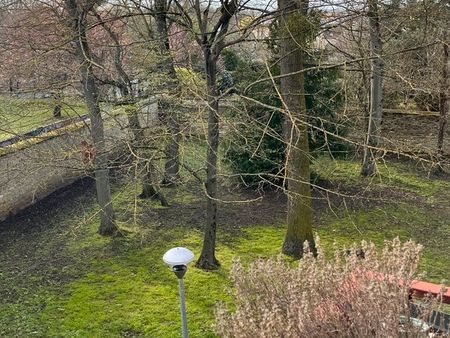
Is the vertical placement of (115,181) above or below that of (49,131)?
below

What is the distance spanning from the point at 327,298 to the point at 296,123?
3.85m

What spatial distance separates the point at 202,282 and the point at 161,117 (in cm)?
306

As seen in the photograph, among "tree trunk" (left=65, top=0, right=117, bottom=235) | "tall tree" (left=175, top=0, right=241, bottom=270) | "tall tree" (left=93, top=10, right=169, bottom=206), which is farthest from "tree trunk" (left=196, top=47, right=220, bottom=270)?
"tree trunk" (left=65, top=0, right=117, bottom=235)

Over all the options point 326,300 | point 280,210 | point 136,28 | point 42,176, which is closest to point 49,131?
point 42,176

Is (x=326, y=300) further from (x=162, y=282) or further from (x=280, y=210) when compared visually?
(x=280, y=210)

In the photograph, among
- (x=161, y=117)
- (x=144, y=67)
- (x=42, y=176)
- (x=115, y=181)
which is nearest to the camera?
(x=161, y=117)

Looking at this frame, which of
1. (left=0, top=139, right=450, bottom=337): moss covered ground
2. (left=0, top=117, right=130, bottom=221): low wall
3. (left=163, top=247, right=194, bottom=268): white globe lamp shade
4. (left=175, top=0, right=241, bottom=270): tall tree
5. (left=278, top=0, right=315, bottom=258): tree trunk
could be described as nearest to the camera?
(left=163, top=247, right=194, bottom=268): white globe lamp shade

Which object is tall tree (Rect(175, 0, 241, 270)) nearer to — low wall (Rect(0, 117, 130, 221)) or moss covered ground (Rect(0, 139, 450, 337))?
moss covered ground (Rect(0, 139, 450, 337))

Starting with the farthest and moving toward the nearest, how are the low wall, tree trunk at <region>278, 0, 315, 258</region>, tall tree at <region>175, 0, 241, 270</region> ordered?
the low wall < tree trunk at <region>278, 0, 315, 258</region> < tall tree at <region>175, 0, 241, 270</region>

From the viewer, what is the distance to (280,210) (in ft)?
35.8

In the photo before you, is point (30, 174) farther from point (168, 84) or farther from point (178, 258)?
point (178, 258)

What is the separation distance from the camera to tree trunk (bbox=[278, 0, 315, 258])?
752 centimetres

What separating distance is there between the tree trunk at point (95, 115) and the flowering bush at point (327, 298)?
4.13 metres

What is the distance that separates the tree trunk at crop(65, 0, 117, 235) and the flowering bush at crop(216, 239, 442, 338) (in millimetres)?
4128
